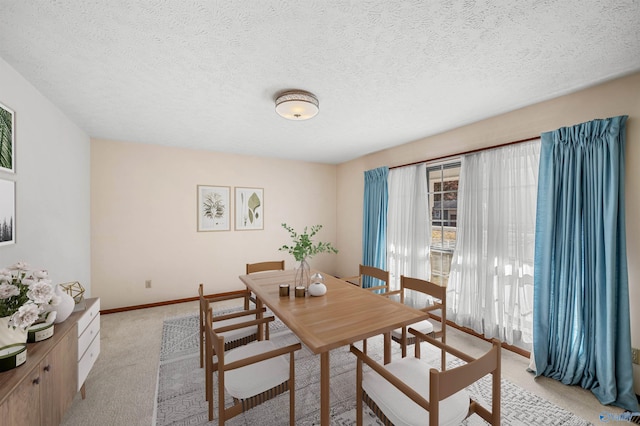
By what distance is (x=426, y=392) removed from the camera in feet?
4.65

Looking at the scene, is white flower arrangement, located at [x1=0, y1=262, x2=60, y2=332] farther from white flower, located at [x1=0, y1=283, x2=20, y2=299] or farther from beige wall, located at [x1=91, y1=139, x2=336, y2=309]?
beige wall, located at [x1=91, y1=139, x2=336, y2=309]

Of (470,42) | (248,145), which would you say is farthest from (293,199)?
(470,42)

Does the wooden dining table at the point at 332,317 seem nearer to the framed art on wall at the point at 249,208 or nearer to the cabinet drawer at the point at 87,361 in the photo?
the cabinet drawer at the point at 87,361

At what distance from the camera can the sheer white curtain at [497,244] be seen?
2512 mm

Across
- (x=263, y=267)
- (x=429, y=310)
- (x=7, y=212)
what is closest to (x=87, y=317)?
(x=7, y=212)

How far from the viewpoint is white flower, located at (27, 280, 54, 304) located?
4.26 ft

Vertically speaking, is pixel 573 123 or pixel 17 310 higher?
pixel 573 123

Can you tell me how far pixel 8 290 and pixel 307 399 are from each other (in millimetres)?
1949

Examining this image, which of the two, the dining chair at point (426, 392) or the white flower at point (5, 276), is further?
the white flower at point (5, 276)

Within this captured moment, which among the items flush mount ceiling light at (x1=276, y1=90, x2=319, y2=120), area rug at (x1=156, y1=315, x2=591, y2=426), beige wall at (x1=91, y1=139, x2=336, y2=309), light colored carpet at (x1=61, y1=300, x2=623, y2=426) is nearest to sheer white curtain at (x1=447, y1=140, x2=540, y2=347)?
light colored carpet at (x1=61, y1=300, x2=623, y2=426)

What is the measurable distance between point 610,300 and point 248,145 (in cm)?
420

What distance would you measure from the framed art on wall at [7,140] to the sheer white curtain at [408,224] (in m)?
4.02

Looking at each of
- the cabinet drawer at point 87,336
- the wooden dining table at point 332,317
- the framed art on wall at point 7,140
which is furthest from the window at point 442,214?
the framed art on wall at point 7,140

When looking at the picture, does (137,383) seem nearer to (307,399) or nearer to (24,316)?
(24,316)
